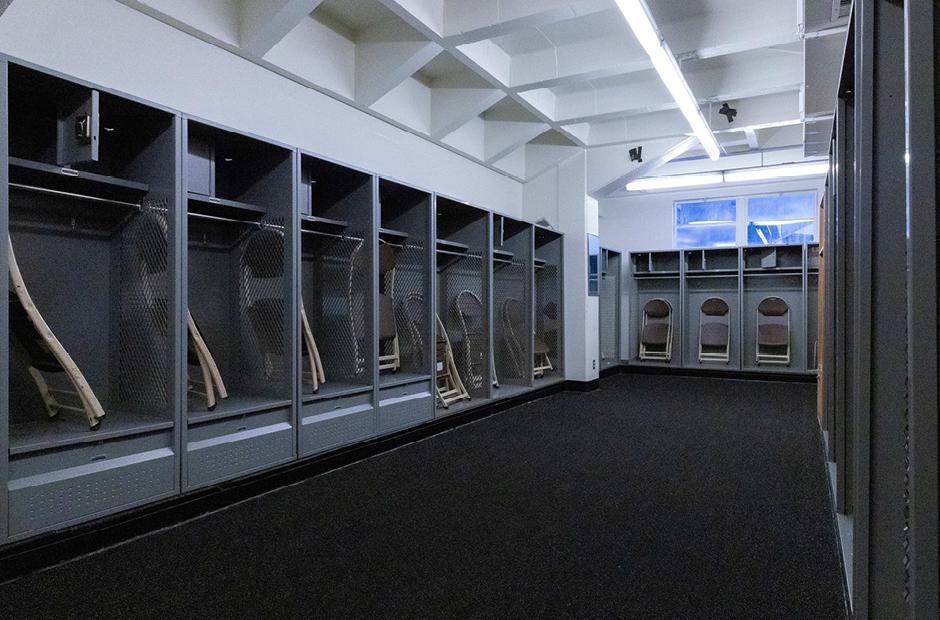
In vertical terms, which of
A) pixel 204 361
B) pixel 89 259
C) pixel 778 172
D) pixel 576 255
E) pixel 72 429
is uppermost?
pixel 778 172

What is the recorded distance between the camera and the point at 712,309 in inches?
356

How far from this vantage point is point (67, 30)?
291cm

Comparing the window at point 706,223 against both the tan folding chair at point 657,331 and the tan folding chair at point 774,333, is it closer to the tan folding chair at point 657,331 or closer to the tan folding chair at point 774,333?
the tan folding chair at point 657,331

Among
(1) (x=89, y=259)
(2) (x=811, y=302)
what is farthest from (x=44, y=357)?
(2) (x=811, y=302)

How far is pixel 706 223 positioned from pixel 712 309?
62.5 inches

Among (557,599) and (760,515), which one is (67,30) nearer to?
(557,599)

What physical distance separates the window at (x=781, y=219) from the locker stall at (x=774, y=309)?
13.4 inches

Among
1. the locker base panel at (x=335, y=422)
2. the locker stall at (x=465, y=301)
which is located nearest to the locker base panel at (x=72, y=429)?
the locker base panel at (x=335, y=422)

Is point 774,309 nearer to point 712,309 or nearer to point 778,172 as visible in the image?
point 712,309

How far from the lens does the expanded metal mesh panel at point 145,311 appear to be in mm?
2873

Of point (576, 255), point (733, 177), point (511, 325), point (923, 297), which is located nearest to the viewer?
point (923, 297)

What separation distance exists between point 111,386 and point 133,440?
2.04 feet

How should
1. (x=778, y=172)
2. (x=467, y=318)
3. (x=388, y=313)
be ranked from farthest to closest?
1. (x=778, y=172)
2. (x=467, y=318)
3. (x=388, y=313)

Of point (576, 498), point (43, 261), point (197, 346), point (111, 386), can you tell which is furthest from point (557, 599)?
point (43, 261)
